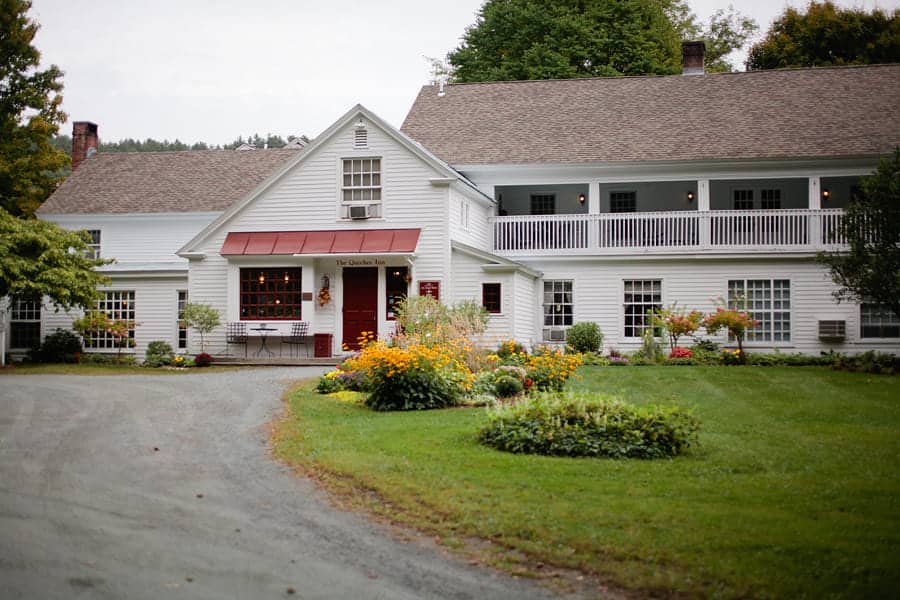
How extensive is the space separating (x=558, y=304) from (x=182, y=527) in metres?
19.5

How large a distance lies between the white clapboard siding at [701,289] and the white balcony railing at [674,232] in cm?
46

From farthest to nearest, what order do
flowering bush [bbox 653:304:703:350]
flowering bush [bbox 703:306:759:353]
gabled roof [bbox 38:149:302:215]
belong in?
gabled roof [bbox 38:149:302:215]
flowering bush [bbox 653:304:703:350]
flowering bush [bbox 703:306:759:353]

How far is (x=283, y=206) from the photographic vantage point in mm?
24703

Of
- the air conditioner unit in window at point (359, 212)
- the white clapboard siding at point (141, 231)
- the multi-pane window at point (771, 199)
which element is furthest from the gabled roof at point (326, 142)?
the multi-pane window at point (771, 199)

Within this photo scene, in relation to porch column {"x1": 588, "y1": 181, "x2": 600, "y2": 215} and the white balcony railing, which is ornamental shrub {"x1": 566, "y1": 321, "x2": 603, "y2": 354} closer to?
the white balcony railing

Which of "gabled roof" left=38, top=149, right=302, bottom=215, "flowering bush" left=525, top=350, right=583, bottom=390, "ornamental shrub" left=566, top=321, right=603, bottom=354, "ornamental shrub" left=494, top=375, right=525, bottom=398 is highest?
"gabled roof" left=38, top=149, right=302, bottom=215

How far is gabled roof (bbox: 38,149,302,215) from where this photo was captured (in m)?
31.7

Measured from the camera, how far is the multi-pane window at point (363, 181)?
960 inches

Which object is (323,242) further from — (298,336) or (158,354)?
(158,354)

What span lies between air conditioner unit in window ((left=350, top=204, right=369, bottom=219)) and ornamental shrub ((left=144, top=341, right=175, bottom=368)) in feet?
21.0

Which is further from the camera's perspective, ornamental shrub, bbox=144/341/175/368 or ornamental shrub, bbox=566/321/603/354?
ornamental shrub, bbox=566/321/603/354

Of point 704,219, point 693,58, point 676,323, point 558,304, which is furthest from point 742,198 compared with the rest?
point 558,304

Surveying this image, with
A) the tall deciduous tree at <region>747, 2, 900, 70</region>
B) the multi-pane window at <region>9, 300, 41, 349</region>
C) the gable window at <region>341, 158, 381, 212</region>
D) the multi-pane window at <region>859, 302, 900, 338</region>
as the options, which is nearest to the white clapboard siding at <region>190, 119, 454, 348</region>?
the gable window at <region>341, 158, 381, 212</region>

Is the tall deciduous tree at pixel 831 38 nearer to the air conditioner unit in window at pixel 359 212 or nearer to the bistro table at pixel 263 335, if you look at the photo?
the air conditioner unit in window at pixel 359 212
